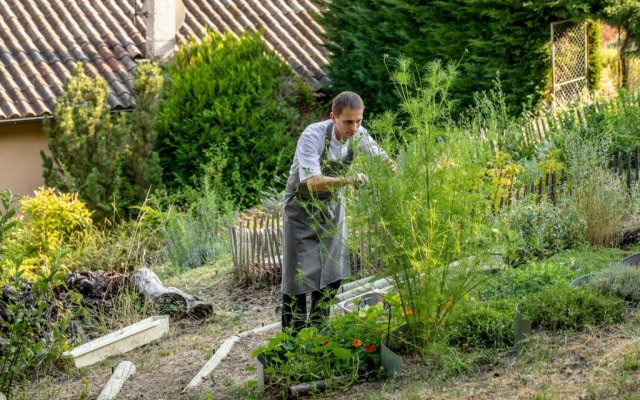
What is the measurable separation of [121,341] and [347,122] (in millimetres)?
3384

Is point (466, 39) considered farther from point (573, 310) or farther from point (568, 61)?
point (573, 310)

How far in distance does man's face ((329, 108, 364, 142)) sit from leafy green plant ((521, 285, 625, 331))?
5.30 feet

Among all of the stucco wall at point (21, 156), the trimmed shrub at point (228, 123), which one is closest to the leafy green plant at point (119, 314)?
the trimmed shrub at point (228, 123)

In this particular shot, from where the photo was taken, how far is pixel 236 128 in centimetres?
1598

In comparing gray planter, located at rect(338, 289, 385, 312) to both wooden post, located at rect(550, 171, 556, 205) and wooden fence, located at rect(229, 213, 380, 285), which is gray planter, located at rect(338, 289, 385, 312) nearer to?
wooden fence, located at rect(229, 213, 380, 285)

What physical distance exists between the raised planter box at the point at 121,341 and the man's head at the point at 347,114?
324 cm

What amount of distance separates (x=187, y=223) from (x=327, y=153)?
6.73m

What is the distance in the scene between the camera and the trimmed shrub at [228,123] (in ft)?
52.1

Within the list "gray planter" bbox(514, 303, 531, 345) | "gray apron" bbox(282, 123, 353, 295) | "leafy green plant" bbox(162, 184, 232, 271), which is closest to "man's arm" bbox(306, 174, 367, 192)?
"gray apron" bbox(282, 123, 353, 295)

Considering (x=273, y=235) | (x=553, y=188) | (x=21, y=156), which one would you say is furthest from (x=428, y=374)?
(x=21, y=156)

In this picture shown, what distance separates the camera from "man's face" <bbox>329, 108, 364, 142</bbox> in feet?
20.9

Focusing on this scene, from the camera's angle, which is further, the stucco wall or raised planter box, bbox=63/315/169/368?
the stucco wall

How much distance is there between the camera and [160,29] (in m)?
17.5

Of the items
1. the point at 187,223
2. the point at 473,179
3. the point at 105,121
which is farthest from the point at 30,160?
the point at 473,179
